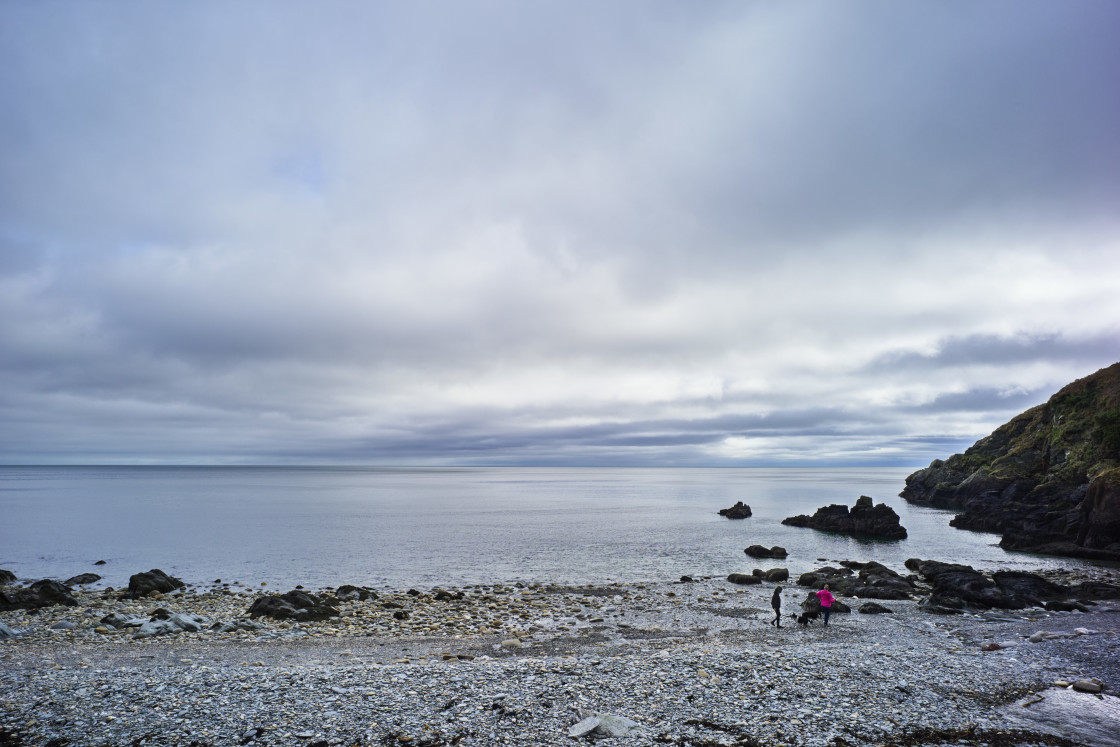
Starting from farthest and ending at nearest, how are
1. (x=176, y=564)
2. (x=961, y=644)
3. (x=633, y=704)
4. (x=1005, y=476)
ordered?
(x=1005, y=476)
(x=176, y=564)
(x=961, y=644)
(x=633, y=704)

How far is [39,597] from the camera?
34.9m

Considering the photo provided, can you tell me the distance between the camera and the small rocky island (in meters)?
79.4

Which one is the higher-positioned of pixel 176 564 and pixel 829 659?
pixel 829 659

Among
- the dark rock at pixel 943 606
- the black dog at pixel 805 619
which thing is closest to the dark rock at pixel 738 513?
the dark rock at pixel 943 606

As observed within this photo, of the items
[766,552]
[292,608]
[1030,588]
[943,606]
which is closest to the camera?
[292,608]

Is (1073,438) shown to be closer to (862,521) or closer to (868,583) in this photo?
(862,521)

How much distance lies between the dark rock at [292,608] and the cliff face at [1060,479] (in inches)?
2792

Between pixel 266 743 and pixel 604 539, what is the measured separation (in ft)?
202

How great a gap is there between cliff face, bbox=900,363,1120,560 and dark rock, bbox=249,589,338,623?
2792 inches

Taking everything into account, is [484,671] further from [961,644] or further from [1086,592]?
[1086,592]

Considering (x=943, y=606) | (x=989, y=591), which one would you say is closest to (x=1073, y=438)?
(x=989, y=591)

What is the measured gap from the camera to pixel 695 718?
1546 centimetres

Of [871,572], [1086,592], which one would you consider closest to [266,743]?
[871,572]

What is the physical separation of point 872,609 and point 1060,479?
204 feet
